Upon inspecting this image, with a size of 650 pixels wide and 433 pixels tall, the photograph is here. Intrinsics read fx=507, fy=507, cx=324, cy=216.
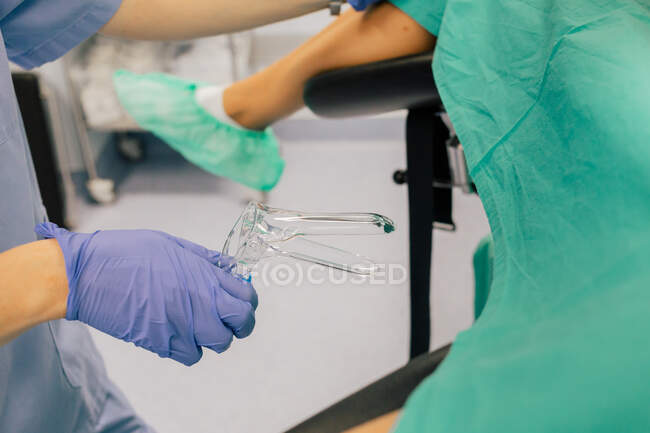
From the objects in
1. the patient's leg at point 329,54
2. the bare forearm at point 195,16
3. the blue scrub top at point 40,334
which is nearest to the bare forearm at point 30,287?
the blue scrub top at point 40,334

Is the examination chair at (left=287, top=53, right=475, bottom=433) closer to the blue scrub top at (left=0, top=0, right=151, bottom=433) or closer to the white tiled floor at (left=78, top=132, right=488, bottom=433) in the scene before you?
the white tiled floor at (left=78, top=132, right=488, bottom=433)

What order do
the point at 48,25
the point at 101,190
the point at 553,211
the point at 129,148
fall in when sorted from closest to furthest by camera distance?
the point at 553,211, the point at 48,25, the point at 101,190, the point at 129,148

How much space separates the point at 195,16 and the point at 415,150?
1.35 ft

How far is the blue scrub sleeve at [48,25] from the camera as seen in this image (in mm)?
632

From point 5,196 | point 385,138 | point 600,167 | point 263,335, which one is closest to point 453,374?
point 600,167

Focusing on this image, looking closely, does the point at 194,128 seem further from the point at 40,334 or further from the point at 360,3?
the point at 40,334

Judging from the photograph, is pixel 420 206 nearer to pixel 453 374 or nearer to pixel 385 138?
pixel 453 374

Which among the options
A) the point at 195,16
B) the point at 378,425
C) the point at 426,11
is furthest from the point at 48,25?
the point at 378,425

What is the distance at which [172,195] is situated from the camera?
1.88 meters

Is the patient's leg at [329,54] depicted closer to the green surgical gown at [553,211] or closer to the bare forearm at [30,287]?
the green surgical gown at [553,211]

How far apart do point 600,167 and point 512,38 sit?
262 millimetres

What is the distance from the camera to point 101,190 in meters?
1.78

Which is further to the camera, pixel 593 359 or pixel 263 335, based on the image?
pixel 263 335

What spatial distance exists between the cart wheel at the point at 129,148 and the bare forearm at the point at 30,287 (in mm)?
1737
